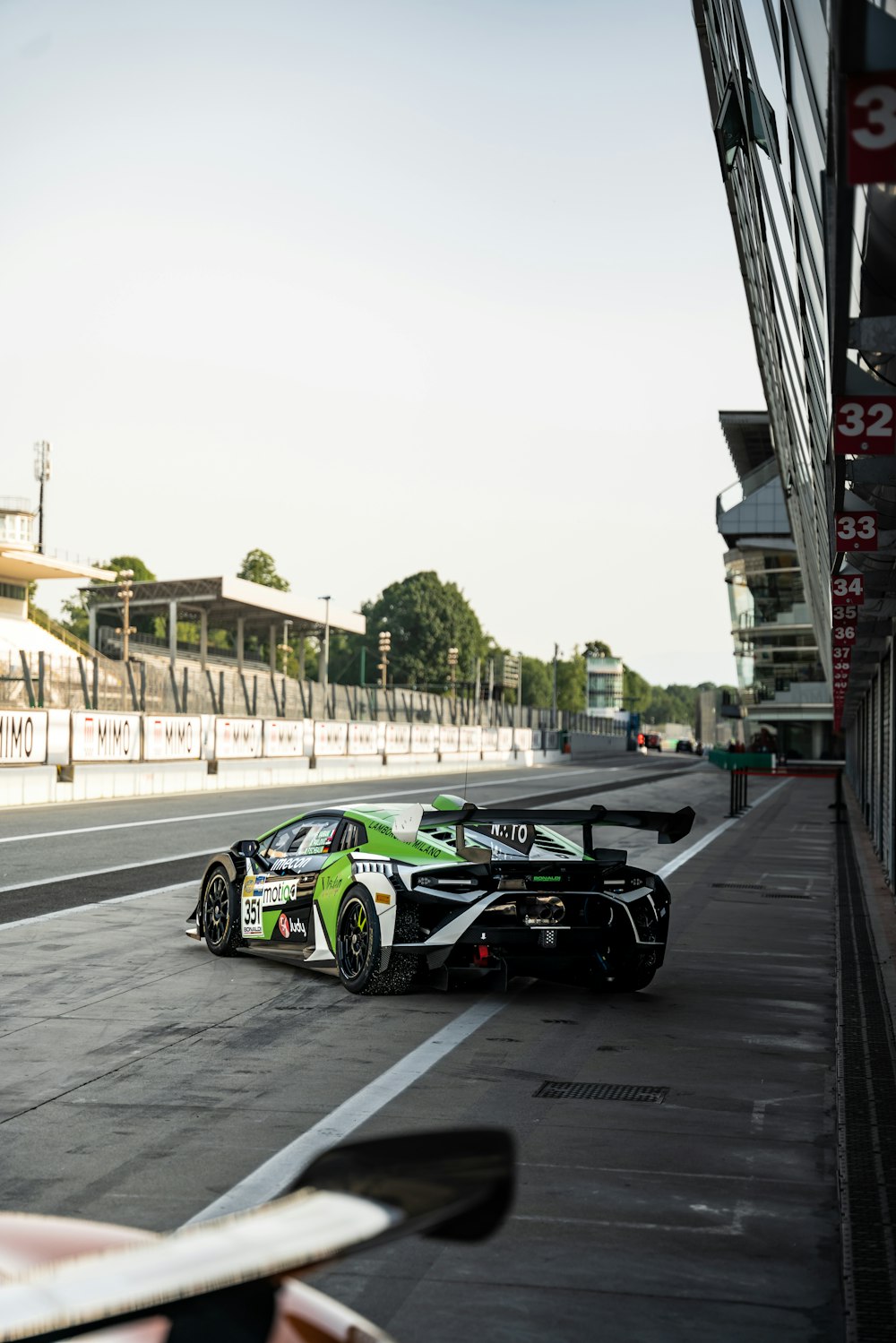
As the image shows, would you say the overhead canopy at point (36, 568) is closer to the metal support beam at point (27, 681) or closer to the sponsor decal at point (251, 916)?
the metal support beam at point (27, 681)

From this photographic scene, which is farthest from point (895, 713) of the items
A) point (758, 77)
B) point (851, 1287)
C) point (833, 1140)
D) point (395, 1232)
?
point (395, 1232)

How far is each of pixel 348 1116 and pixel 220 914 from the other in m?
5.51

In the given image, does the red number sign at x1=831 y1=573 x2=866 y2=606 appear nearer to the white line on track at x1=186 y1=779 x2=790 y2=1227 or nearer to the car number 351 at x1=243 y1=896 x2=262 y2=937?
the white line on track at x1=186 y1=779 x2=790 y2=1227

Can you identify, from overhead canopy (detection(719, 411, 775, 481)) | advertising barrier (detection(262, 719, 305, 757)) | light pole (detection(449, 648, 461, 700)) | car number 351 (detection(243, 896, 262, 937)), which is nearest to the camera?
car number 351 (detection(243, 896, 262, 937))

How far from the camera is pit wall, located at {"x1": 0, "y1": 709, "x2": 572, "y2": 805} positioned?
111ft

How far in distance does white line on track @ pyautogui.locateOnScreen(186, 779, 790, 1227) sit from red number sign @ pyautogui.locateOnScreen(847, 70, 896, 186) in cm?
414

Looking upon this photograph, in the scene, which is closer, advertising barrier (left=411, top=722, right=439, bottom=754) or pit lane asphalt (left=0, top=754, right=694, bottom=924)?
pit lane asphalt (left=0, top=754, right=694, bottom=924)

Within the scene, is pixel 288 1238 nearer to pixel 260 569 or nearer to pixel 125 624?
pixel 125 624

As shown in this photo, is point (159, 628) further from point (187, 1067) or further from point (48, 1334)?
point (48, 1334)

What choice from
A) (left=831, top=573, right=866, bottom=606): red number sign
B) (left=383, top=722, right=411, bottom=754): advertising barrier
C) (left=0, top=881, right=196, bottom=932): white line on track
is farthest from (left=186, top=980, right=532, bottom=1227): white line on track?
(left=383, top=722, right=411, bottom=754): advertising barrier

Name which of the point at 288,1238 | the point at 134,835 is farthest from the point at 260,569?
the point at 288,1238

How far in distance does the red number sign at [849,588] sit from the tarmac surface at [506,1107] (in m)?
4.21

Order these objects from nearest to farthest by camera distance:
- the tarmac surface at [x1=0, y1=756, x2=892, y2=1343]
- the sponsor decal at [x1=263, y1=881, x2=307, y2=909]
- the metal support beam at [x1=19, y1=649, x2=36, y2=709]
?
1. the tarmac surface at [x1=0, y1=756, x2=892, y2=1343]
2. the sponsor decal at [x1=263, y1=881, x2=307, y2=909]
3. the metal support beam at [x1=19, y1=649, x2=36, y2=709]

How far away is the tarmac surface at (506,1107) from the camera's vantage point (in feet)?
16.8
